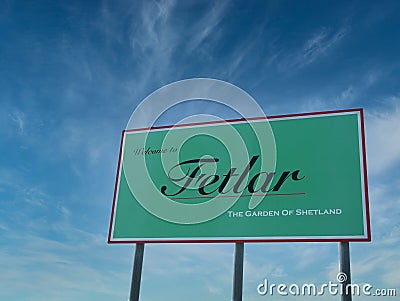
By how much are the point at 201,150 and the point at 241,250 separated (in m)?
1.79

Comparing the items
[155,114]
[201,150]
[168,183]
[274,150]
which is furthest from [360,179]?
[155,114]

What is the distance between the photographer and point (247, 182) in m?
6.11

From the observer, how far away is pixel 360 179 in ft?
18.0

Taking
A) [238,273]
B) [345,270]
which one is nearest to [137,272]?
[238,273]

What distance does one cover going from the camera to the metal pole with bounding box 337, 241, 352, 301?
16.6ft

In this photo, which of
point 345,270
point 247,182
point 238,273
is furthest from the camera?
point 247,182

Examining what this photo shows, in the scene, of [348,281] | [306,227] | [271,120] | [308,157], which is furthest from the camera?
[271,120]

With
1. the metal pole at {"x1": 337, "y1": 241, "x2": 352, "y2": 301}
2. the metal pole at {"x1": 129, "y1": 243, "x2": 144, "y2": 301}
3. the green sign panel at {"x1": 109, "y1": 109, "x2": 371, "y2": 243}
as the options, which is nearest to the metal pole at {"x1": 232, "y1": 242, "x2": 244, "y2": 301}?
the green sign panel at {"x1": 109, "y1": 109, "x2": 371, "y2": 243}

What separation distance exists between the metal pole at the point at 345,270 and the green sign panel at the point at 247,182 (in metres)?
0.14

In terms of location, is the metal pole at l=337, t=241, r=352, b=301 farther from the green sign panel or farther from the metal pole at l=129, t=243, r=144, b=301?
the metal pole at l=129, t=243, r=144, b=301

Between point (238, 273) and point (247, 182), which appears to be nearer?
point (238, 273)

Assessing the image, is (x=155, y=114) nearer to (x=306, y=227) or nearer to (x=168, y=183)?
(x=168, y=183)

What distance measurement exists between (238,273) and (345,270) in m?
Result: 1.43

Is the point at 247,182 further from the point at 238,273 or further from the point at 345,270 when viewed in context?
the point at 345,270
